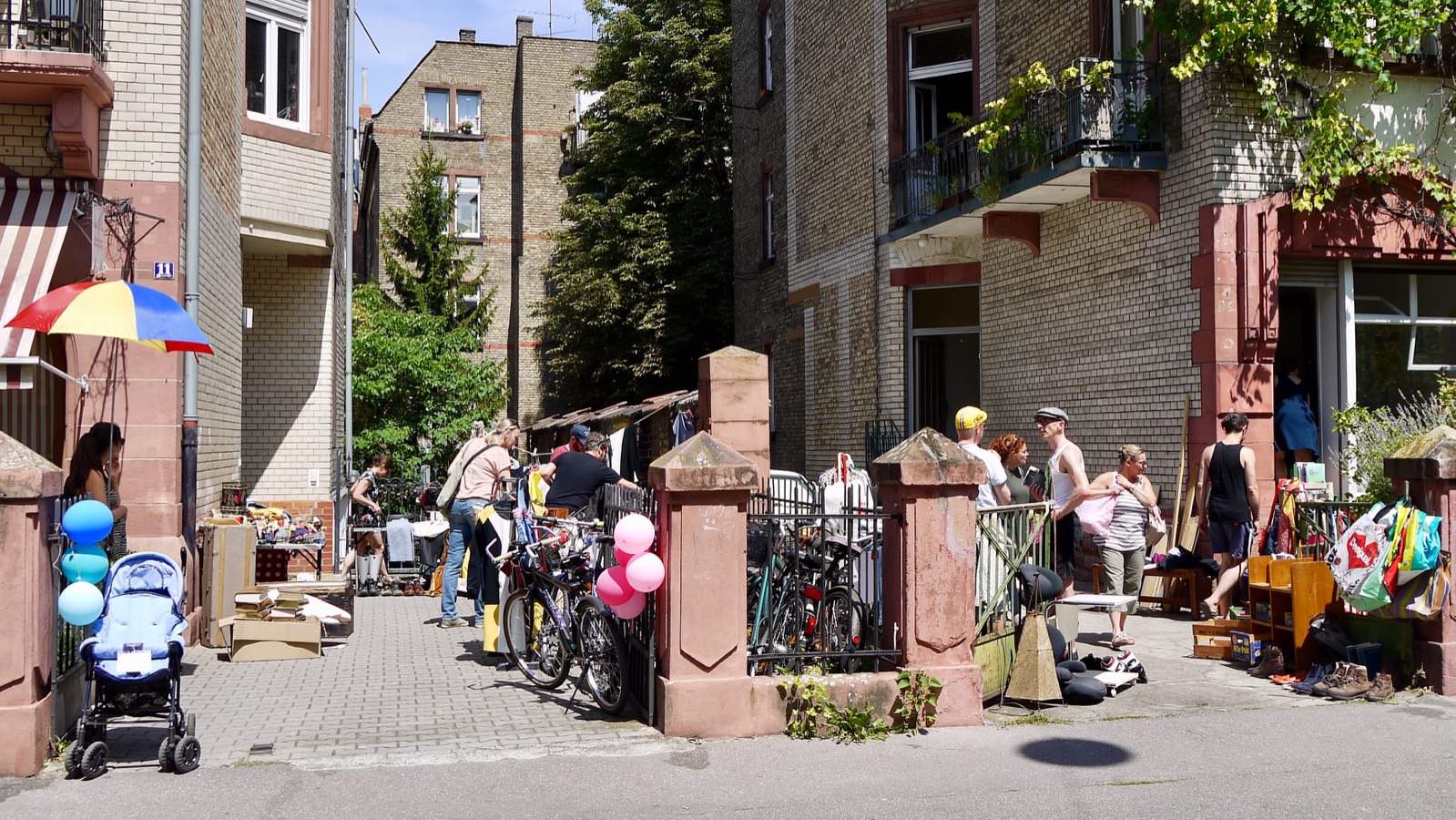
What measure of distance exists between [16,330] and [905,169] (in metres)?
11.7

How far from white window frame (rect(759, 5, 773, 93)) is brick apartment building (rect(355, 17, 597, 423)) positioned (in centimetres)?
1640

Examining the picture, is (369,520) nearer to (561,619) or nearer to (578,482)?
(578,482)

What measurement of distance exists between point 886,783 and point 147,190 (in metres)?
7.90

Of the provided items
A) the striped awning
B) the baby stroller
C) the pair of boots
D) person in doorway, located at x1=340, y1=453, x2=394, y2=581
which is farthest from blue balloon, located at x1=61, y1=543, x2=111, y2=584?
person in doorway, located at x1=340, y1=453, x2=394, y2=581

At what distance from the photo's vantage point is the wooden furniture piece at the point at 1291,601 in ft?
28.3

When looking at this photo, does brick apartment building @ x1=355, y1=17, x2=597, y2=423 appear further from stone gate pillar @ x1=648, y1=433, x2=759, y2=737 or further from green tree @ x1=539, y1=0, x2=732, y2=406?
stone gate pillar @ x1=648, y1=433, x2=759, y2=737

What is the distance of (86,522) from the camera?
675 cm

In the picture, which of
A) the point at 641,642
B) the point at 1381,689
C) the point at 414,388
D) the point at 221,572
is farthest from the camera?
the point at 414,388

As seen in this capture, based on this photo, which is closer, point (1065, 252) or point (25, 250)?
point (25, 250)

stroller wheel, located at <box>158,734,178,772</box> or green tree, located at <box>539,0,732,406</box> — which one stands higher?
green tree, located at <box>539,0,732,406</box>

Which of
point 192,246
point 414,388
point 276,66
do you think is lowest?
point 414,388

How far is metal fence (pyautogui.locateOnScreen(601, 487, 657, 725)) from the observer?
748cm

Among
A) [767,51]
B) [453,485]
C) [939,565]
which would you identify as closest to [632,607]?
[939,565]

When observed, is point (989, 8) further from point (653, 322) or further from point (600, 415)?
point (653, 322)
